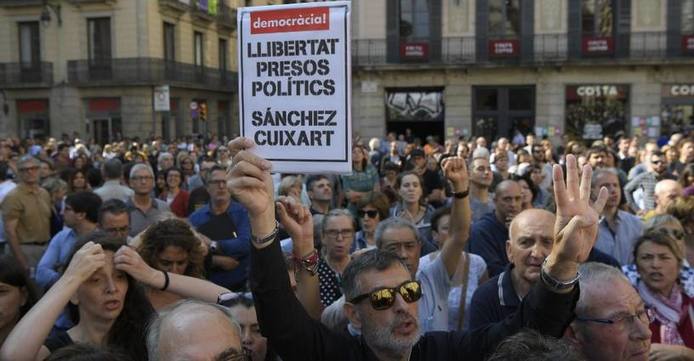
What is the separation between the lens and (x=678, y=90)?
89.7 ft

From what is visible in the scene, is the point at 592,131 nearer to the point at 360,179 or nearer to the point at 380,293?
the point at 360,179

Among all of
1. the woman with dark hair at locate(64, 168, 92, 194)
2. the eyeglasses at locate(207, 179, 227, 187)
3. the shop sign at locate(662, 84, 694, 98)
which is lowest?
the woman with dark hair at locate(64, 168, 92, 194)

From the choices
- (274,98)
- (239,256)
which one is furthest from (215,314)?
→ (239,256)

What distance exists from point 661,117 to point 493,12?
799cm

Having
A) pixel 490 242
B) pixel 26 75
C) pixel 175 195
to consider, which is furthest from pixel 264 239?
pixel 26 75

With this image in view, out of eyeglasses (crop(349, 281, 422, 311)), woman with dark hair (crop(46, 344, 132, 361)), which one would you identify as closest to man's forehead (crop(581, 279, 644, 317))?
eyeglasses (crop(349, 281, 422, 311))

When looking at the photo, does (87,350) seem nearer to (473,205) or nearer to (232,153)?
(232,153)

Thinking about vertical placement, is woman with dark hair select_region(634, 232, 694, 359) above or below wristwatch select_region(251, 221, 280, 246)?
below

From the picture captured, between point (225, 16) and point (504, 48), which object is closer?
point (504, 48)

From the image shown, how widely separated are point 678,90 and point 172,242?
2775 centimetres

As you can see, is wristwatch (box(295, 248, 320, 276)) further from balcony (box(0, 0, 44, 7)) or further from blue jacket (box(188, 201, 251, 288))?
balcony (box(0, 0, 44, 7))

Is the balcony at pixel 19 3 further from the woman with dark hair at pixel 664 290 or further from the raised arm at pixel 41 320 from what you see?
the woman with dark hair at pixel 664 290

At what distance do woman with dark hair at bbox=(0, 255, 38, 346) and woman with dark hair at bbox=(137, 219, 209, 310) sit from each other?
26.3 inches

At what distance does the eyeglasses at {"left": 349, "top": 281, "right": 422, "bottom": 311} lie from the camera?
2.71 m
